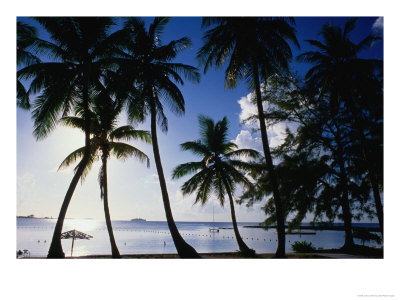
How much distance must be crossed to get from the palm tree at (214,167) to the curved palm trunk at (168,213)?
11.8ft

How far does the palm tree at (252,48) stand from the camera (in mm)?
8516

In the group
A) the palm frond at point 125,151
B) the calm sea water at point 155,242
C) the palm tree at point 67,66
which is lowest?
the calm sea water at point 155,242

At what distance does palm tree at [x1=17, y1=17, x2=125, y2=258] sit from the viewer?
8.10 metres

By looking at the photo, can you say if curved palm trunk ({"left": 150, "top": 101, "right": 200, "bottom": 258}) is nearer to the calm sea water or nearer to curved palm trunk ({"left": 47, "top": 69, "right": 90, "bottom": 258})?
curved palm trunk ({"left": 47, "top": 69, "right": 90, "bottom": 258})

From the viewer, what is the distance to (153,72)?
9.09m

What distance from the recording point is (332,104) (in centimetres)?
1067

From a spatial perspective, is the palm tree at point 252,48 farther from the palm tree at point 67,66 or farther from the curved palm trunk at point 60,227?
the curved palm trunk at point 60,227

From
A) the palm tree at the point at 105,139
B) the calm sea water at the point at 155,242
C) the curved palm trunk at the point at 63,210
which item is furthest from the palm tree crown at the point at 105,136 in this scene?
the calm sea water at the point at 155,242

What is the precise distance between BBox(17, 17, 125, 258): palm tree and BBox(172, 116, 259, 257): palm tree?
17.9 ft

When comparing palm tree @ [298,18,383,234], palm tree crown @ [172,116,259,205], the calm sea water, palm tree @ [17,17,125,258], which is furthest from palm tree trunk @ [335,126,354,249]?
the calm sea water

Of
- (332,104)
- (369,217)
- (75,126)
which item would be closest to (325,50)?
(332,104)

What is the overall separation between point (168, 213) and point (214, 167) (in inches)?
198
